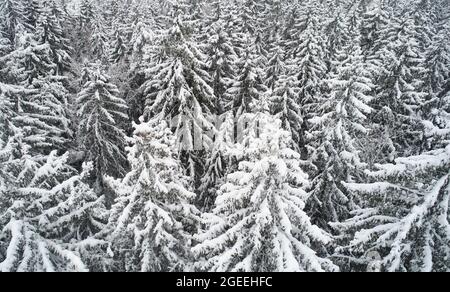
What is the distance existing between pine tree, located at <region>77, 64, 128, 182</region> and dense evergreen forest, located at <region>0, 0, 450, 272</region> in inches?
4.8

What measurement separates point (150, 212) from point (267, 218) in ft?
13.5

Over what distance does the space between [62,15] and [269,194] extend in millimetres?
36036

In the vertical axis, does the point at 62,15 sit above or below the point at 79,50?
above

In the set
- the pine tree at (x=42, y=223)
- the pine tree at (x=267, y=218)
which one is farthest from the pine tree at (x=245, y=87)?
the pine tree at (x=42, y=223)

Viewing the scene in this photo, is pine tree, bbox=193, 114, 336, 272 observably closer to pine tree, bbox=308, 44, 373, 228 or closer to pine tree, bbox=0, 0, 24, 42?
pine tree, bbox=308, 44, 373, 228

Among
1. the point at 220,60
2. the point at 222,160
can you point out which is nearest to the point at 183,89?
the point at 222,160

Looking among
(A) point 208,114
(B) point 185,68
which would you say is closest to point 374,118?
(A) point 208,114

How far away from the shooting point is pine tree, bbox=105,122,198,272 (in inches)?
468

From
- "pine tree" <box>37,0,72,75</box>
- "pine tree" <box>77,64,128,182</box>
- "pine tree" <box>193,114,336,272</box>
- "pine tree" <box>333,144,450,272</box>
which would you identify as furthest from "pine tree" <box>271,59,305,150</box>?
"pine tree" <box>37,0,72,75</box>

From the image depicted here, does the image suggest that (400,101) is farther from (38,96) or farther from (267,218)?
(38,96)

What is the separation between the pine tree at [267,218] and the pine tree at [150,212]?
1.78 m

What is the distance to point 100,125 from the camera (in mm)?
21359
